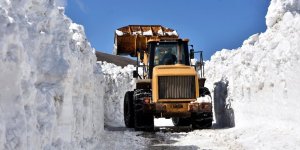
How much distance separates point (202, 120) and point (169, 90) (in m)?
2.11

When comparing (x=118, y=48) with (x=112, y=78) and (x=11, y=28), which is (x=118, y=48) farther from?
(x=11, y=28)

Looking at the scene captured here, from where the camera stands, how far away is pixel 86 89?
36.0 feet

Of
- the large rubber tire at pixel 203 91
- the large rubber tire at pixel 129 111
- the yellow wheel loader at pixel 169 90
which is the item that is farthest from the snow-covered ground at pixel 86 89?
the large rubber tire at pixel 129 111

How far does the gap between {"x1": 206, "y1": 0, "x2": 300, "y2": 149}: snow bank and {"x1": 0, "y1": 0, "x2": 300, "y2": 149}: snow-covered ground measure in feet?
0.08

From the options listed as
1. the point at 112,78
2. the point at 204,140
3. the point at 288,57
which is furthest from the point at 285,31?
the point at 112,78

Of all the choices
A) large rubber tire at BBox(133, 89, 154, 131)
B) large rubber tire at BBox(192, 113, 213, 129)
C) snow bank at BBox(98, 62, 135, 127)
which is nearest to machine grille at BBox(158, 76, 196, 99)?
large rubber tire at BBox(133, 89, 154, 131)

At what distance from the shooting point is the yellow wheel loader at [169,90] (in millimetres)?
15500

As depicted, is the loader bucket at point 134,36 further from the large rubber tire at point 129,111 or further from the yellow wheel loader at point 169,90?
the large rubber tire at point 129,111

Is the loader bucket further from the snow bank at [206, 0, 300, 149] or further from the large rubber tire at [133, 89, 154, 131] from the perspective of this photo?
the snow bank at [206, 0, 300, 149]

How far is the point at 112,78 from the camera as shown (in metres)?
28.7

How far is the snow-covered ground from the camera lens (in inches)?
211

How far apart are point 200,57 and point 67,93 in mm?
9034

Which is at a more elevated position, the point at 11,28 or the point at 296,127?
the point at 11,28

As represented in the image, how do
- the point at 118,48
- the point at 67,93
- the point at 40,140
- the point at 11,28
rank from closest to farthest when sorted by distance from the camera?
the point at 11,28 < the point at 40,140 < the point at 67,93 < the point at 118,48
